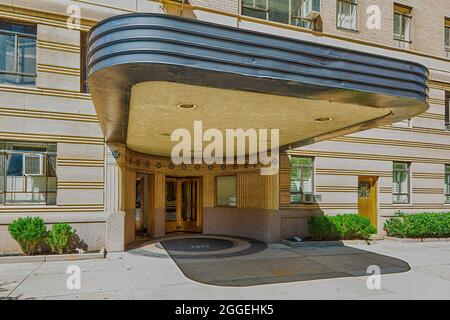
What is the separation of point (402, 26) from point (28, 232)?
1642 cm

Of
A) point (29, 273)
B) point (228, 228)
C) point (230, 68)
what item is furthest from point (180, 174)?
point (230, 68)

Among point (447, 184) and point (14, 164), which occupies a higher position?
point (14, 164)

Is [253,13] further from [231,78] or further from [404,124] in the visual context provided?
[231,78]

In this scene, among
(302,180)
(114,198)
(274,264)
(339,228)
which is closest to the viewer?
(274,264)

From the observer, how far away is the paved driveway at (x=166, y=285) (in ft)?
20.3

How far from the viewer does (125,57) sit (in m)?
4.07

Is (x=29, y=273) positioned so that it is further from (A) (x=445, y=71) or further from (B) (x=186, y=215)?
(A) (x=445, y=71)

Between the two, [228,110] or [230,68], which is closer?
[230,68]

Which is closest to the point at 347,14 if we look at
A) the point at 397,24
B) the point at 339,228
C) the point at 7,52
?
the point at 397,24

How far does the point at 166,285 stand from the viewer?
6.77 metres

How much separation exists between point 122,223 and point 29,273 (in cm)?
292

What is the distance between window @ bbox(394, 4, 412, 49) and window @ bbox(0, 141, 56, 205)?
14.5 meters

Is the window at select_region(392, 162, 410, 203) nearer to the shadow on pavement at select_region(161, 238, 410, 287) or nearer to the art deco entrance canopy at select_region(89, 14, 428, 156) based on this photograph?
the shadow on pavement at select_region(161, 238, 410, 287)

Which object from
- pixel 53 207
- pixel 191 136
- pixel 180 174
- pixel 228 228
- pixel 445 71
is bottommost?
pixel 228 228
